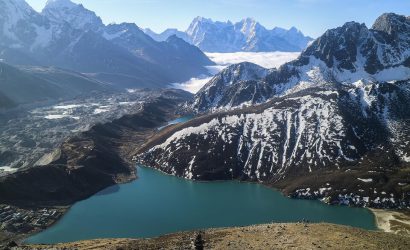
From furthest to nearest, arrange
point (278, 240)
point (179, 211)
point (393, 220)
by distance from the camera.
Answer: point (179, 211)
point (393, 220)
point (278, 240)

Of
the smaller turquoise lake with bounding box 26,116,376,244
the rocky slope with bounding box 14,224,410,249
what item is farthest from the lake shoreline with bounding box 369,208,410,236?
the rocky slope with bounding box 14,224,410,249

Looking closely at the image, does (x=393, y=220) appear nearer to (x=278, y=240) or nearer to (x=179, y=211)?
(x=179, y=211)

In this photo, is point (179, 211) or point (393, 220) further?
point (179, 211)

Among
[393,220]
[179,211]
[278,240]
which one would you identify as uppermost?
[278,240]

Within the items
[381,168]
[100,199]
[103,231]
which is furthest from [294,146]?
[103,231]

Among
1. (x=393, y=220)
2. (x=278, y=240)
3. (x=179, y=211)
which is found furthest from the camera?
(x=179, y=211)

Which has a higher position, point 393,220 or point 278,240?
point 278,240

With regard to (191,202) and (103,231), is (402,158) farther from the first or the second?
(103,231)

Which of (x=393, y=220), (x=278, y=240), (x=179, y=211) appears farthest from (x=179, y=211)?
(x=278, y=240)

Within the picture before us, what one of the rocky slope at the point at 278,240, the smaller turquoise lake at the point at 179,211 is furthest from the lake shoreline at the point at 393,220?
the rocky slope at the point at 278,240
